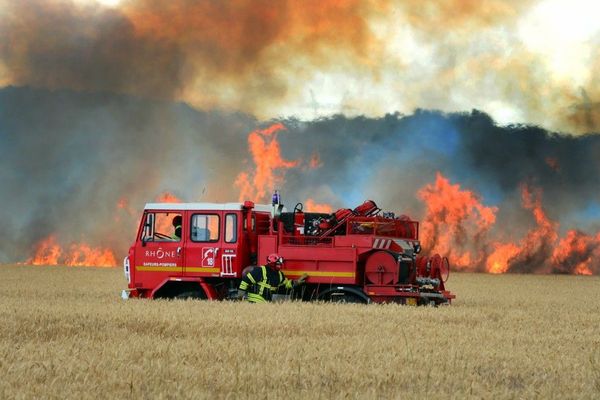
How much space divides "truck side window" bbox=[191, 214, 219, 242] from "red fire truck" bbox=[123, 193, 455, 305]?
26 mm

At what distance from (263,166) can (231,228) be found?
24191mm

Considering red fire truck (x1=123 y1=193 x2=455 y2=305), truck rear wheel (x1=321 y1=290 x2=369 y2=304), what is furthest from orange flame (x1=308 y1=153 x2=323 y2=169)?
truck rear wheel (x1=321 y1=290 x2=369 y2=304)

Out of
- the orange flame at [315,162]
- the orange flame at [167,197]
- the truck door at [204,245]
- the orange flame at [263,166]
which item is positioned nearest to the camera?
the truck door at [204,245]

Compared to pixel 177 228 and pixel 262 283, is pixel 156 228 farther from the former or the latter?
pixel 262 283

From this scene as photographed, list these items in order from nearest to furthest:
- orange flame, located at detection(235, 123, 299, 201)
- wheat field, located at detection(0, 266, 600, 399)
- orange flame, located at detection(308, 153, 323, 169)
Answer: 1. wheat field, located at detection(0, 266, 600, 399)
2. orange flame, located at detection(235, 123, 299, 201)
3. orange flame, located at detection(308, 153, 323, 169)

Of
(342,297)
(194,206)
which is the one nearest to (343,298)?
(342,297)

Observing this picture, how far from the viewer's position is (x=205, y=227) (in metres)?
27.1

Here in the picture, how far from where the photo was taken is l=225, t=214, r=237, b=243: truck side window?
2684cm

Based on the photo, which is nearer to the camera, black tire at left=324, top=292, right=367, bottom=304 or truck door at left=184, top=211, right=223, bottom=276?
black tire at left=324, top=292, right=367, bottom=304

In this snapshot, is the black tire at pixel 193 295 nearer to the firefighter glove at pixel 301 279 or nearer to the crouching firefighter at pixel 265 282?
the crouching firefighter at pixel 265 282

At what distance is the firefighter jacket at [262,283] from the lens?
26.1 metres

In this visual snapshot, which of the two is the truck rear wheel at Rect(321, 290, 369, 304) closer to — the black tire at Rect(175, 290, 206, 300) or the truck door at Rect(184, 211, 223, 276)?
the truck door at Rect(184, 211, 223, 276)

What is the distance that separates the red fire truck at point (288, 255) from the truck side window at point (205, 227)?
26mm

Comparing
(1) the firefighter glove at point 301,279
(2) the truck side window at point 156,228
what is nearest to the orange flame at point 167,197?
(2) the truck side window at point 156,228
